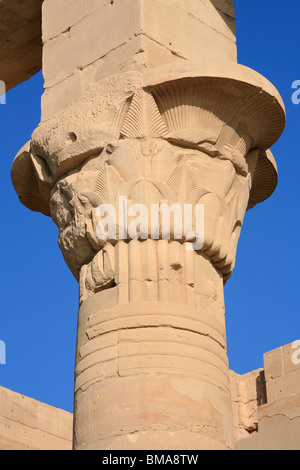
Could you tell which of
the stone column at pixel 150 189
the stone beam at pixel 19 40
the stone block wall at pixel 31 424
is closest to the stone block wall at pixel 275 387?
the stone block wall at pixel 31 424

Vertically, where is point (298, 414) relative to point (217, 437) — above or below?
above

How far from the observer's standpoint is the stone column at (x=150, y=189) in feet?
22.9

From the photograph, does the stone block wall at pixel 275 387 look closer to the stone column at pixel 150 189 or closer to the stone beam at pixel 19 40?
the stone column at pixel 150 189

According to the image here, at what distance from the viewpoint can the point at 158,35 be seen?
27.0ft

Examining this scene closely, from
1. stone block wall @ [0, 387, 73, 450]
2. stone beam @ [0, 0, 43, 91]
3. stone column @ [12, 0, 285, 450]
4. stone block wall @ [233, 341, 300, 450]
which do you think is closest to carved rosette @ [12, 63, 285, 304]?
stone column @ [12, 0, 285, 450]

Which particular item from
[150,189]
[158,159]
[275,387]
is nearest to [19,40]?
[158,159]

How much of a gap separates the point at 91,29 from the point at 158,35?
0.71m

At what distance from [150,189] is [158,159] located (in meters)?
0.29

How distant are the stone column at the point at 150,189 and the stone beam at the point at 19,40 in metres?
1.27

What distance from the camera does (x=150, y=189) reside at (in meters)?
7.56
